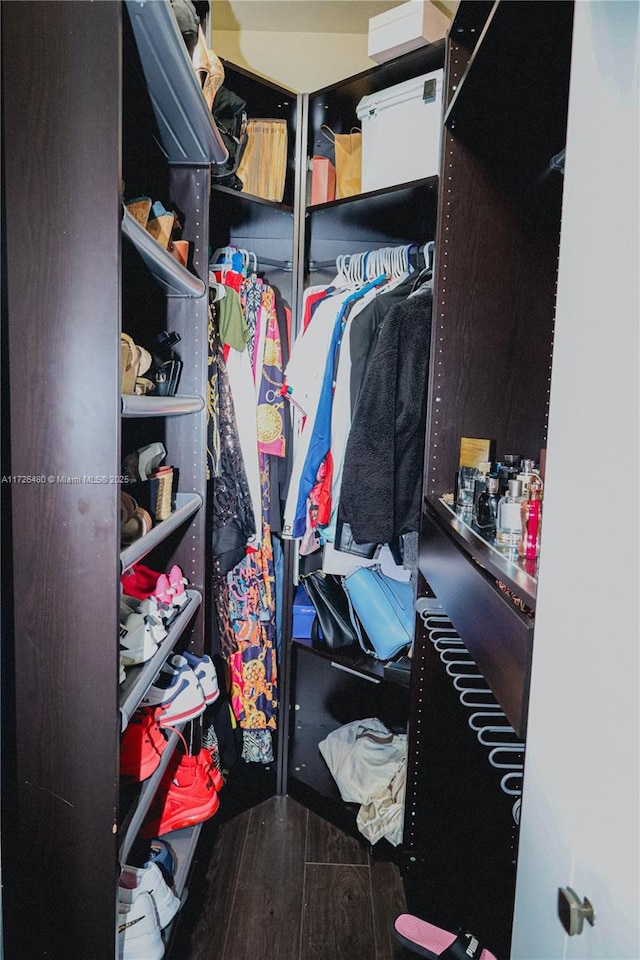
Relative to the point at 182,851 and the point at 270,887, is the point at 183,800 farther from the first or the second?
the point at 270,887

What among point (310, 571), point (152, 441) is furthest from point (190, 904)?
point (152, 441)

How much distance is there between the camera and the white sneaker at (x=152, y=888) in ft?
4.66

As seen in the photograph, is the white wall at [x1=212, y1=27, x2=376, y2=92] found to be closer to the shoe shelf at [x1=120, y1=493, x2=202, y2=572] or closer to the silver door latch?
the shoe shelf at [x1=120, y1=493, x2=202, y2=572]

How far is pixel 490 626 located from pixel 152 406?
0.76 metres

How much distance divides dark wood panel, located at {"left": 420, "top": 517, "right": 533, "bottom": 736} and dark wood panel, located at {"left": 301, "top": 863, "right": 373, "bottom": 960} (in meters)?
1.01

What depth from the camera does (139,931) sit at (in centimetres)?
136

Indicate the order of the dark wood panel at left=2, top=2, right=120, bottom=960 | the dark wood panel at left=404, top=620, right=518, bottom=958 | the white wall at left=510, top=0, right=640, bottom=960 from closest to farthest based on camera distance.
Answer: the white wall at left=510, top=0, right=640, bottom=960
the dark wood panel at left=2, top=2, right=120, bottom=960
the dark wood panel at left=404, top=620, right=518, bottom=958

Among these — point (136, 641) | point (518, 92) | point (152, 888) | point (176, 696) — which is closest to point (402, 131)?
point (518, 92)

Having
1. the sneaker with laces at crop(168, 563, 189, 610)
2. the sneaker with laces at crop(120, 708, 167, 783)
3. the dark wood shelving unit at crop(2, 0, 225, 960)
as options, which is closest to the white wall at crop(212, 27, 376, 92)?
the dark wood shelving unit at crop(2, 0, 225, 960)

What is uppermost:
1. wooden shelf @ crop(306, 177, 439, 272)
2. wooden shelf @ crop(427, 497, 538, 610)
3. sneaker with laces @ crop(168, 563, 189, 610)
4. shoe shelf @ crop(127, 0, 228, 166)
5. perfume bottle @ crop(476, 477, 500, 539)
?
shoe shelf @ crop(127, 0, 228, 166)

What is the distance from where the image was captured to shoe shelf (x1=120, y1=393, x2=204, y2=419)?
1.15m

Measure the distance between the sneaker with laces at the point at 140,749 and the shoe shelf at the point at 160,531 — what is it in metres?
0.39

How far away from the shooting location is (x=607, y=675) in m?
0.59

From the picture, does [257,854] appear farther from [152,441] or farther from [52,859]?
[152,441]
